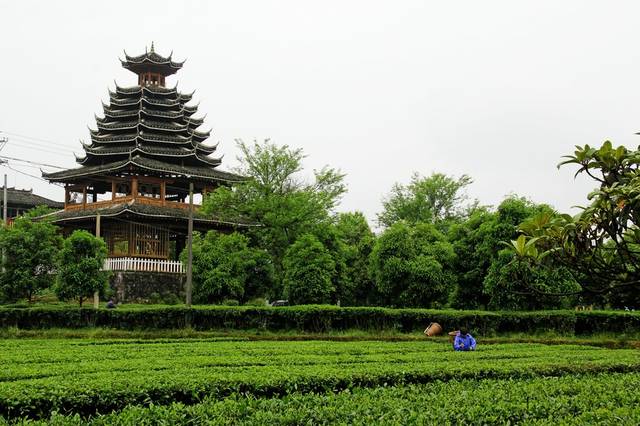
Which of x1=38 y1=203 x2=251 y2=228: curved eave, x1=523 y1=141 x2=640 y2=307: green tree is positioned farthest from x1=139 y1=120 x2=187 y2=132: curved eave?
x1=523 y1=141 x2=640 y2=307: green tree

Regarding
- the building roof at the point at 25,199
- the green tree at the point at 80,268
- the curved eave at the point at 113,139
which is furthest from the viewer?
the building roof at the point at 25,199

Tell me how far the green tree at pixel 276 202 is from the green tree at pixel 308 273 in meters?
2.30

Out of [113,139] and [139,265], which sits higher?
[113,139]

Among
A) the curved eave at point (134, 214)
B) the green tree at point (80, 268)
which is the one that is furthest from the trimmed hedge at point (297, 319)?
the curved eave at point (134, 214)

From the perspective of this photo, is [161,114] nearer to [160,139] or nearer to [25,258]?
[160,139]

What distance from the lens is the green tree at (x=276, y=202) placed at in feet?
105

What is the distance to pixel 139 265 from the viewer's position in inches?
1334

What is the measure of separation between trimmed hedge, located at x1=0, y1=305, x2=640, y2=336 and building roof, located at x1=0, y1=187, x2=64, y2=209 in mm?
32107

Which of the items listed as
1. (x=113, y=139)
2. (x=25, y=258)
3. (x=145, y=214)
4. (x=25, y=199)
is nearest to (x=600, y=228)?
(x=25, y=258)

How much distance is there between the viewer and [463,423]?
652cm

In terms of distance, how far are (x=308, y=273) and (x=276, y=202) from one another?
475cm

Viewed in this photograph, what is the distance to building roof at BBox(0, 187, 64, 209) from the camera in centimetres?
5494

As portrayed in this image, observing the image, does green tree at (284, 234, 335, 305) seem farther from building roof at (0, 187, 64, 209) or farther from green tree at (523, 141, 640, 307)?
building roof at (0, 187, 64, 209)

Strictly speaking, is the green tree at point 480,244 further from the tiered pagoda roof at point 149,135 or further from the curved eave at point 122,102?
the curved eave at point 122,102
